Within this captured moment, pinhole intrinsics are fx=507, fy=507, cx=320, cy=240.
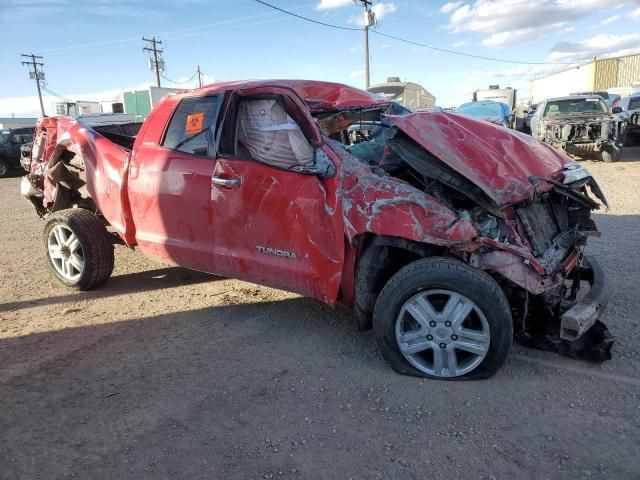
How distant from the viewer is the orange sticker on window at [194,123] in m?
3.96

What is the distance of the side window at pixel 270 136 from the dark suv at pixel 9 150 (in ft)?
62.1

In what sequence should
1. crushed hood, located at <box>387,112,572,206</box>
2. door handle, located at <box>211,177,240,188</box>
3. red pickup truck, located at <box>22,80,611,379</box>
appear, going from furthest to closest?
1. door handle, located at <box>211,177,240,188</box>
2. crushed hood, located at <box>387,112,572,206</box>
3. red pickup truck, located at <box>22,80,611,379</box>

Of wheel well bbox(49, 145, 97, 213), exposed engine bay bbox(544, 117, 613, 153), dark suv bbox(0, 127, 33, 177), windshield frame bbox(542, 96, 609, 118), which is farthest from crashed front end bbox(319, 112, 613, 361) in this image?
dark suv bbox(0, 127, 33, 177)

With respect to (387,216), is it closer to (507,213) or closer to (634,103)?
(507,213)

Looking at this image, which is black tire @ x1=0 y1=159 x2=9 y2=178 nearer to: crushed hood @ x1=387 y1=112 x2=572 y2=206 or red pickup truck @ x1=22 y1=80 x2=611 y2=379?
red pickup truck @ x1=22 y1=80 x2=611 y2=379

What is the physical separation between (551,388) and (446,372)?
61 cm

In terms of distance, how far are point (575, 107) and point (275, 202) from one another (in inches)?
535

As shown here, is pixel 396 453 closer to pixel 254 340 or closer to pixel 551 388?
pixel 551 388

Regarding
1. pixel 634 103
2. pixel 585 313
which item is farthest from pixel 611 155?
pixel 585 313

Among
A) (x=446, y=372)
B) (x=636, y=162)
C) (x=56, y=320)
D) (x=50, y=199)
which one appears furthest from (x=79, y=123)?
(x=636, y=162)

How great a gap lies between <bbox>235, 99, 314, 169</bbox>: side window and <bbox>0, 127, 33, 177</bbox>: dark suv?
18.9 metres

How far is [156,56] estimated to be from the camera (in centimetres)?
4984

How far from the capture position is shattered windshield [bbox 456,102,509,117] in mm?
15984

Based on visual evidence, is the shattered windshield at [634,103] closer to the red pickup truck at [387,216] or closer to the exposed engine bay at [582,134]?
the exposed engine bay at [582,134]
